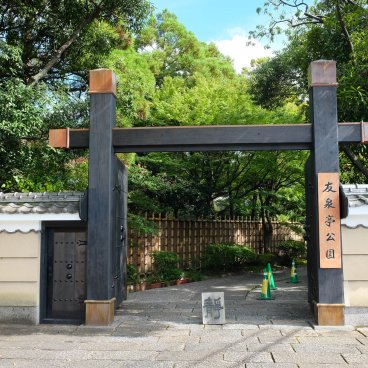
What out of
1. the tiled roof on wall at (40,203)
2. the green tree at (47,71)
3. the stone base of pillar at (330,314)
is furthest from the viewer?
the green tree at (47,71)

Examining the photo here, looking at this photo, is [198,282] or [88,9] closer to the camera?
[88,9]

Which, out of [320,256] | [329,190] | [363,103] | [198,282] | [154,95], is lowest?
[198,282]

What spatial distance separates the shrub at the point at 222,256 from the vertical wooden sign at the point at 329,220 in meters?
9.26

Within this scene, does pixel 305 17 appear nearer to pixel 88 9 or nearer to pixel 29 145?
pixel 88 9

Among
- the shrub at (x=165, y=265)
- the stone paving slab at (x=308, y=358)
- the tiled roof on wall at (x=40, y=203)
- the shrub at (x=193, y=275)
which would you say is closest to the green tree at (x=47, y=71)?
the tiled roof on wall at (x=40, y=203)

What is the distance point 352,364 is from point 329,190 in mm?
3225

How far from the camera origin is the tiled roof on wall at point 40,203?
8398 mm

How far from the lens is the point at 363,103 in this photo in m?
11.0

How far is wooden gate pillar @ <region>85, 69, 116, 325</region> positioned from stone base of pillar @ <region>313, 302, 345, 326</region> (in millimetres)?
3777

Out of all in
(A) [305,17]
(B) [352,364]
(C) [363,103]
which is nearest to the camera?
(B) [352,364]

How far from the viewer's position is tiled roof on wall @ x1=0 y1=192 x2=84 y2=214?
27.6ft

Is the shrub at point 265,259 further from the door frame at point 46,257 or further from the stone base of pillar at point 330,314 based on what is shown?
the door frame at point 46,257

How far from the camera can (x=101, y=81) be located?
8523 millimetres

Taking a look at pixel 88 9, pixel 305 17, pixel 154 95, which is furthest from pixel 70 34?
pixel 305 17
